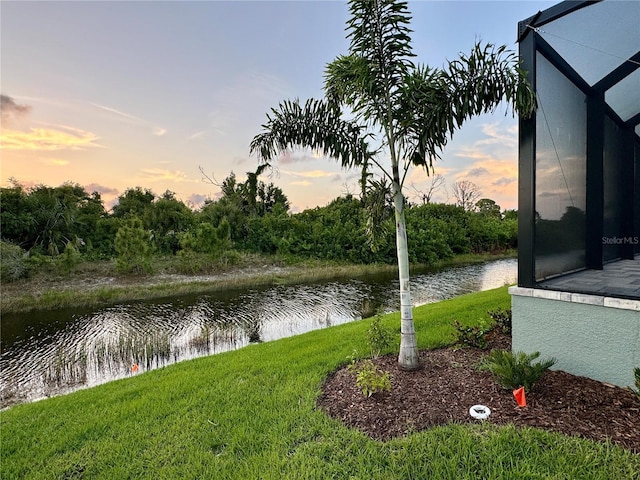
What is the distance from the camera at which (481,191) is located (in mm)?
33844

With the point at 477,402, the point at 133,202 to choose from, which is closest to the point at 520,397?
the point at 477,402

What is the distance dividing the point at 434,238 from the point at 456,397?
804 inches

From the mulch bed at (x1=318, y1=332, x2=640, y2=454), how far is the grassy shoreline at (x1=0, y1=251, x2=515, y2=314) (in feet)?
35.4

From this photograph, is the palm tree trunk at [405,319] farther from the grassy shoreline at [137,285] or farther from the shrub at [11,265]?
the shrub at [11,265]

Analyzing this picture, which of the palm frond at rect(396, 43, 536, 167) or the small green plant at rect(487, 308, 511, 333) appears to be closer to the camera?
the palm frond at rect(396, 43, 536, 167)

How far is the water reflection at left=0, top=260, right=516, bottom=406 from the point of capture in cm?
580

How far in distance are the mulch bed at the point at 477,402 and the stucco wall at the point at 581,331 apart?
4.8 inches

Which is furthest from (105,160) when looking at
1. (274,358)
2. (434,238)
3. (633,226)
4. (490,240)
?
(490,240)

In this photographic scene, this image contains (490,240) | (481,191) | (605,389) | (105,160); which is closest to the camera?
(605,389)

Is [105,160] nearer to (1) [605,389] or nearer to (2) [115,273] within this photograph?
(2) [115,273]

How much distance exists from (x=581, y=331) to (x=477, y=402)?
3.74 ft

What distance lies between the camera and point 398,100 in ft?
11.0

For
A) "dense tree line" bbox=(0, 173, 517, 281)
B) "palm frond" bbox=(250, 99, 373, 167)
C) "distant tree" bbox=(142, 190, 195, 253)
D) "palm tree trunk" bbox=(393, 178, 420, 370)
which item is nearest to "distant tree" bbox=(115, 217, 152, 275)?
"dense tree line" bbox=(0, 173, 517, 281)

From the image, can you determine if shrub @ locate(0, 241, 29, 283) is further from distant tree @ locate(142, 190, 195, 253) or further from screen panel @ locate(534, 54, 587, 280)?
screen panel @ locate(534, 54, 587, 280)
